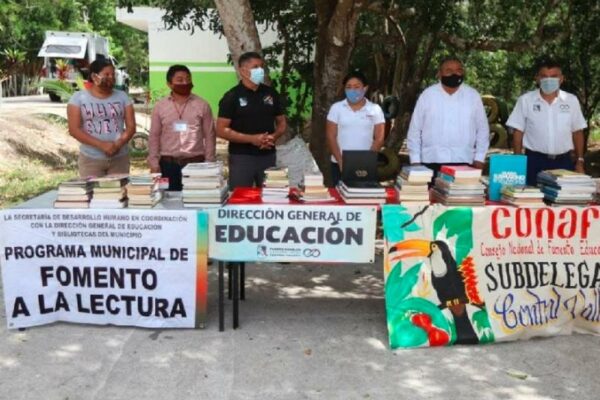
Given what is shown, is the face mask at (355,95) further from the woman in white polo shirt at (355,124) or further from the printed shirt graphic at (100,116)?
the printed shirt graphic at (100,116)

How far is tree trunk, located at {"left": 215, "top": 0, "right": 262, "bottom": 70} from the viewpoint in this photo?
650 centimetres

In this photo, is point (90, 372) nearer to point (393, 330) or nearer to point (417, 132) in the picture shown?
point (393, 330)

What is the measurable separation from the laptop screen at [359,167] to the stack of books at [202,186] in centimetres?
86

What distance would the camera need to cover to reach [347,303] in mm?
5277

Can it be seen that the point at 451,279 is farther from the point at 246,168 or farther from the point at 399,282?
the point at 246,168

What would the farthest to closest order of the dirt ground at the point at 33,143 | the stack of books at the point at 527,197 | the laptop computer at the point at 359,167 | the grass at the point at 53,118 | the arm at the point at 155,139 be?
the grass at the point at 53,118
the dirt ground at the point at 33,143
the arm at the point at 155,139
the laptop computer at the point at 359,167
the stack of books at the point at 527,197

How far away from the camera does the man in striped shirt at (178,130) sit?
554cm

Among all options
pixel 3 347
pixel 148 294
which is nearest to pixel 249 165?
pixel 148 294

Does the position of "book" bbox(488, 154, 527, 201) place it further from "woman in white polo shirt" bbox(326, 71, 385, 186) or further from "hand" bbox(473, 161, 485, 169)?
"woman in white polo shirt" bbox(326, 71, 385, 186)

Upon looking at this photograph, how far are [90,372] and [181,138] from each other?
2206mm

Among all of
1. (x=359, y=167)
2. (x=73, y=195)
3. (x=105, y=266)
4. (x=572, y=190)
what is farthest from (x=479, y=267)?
(x=73, y=195)

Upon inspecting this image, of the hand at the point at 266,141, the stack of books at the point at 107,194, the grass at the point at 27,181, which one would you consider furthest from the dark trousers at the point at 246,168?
the grass at the point at 27,181

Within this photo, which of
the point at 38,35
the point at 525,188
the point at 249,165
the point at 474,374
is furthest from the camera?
the point at 38,35

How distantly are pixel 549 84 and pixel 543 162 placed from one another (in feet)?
2.16
